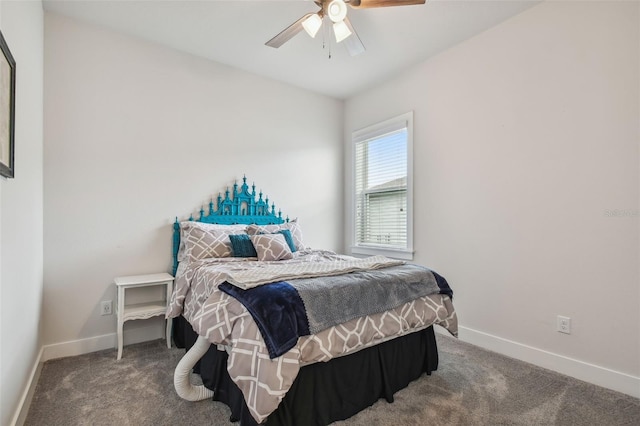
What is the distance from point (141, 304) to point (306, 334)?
191cm

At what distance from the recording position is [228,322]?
168 centimetres

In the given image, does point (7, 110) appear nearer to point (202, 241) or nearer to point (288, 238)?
point (202, 241)

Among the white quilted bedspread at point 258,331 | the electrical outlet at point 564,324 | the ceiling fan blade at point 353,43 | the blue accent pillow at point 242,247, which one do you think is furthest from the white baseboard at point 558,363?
the ceiling fan blade at point 353,43

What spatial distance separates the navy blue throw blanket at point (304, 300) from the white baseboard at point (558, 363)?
1.13 m

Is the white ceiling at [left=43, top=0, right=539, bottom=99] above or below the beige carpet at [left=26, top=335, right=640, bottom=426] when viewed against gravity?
above

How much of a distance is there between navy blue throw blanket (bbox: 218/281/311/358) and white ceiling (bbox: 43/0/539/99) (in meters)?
2.16

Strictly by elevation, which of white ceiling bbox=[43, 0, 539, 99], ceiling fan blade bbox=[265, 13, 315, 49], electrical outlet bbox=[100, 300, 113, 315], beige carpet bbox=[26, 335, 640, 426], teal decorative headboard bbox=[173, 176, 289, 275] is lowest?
beige carpet bbox=[26, 335, 640, 426]

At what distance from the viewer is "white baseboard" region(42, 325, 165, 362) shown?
100 inches

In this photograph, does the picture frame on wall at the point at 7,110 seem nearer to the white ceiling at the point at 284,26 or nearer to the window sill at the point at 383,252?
the white ceiling at the point at 284,26

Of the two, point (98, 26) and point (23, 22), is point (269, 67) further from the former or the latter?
point (23, 22)

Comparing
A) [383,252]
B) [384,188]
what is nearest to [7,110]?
[384,188]

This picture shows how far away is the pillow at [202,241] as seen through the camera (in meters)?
2.79

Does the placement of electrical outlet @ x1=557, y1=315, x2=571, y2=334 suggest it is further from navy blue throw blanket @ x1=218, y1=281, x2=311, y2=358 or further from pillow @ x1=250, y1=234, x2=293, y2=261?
pillow @ x1=250, y1=234, x2=293, y2=261

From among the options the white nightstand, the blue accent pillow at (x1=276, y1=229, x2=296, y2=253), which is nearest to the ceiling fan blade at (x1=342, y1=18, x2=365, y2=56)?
the blue accent pillow at (x1=276, y1=229, x2=296, y2=253)
